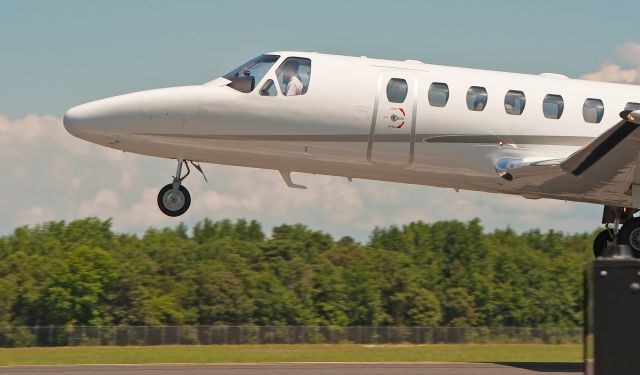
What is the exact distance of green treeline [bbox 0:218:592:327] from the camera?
77.4m

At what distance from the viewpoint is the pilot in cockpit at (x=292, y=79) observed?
19234 millimetres

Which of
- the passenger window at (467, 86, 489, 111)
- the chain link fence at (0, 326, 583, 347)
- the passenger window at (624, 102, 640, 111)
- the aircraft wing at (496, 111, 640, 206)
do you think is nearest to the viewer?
the aircraft wing at (496, 111, 640, 206)

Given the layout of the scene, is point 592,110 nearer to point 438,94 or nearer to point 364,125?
point 438,94

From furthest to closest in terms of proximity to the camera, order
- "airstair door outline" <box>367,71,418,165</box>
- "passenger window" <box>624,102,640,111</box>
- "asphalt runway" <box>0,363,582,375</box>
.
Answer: "passenger window" <box>624,102,640,111</box>
"airstair door outline" <box>367,71,418,165</box>
"asphalt runway" <box>0,363,582,375</box>

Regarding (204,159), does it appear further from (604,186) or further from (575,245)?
(575,245)

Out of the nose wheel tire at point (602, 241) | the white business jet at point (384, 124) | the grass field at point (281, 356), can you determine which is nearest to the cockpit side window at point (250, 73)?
the white business jet at point (384, 124)

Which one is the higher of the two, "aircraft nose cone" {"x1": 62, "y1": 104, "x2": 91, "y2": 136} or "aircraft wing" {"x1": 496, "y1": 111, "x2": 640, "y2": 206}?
"aircraft nose cone" {"x1": 62, "y1": 104, "x2": 91, "y2": 136}

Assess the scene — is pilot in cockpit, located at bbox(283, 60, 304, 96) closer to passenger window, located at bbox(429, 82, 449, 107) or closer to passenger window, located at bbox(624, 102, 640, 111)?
passenger window, located at bbox(429, 82, 449, 107)

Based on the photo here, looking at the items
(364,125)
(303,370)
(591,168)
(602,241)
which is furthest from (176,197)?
(602,241)

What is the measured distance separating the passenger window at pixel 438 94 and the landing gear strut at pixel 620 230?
4.08m

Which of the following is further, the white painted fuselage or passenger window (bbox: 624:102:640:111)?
passenger window (bbox: 624:102:640:111)

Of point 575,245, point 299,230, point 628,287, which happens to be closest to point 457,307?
point 299,230

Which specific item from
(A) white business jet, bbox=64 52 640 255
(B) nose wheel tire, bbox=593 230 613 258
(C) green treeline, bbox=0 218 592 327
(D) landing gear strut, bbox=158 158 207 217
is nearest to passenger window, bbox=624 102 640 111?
(A) white business jet, bbox=64 52 640 255

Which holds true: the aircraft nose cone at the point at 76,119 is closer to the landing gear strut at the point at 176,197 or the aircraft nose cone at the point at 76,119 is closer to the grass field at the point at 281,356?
the landing gear strut at the point at 176,197
